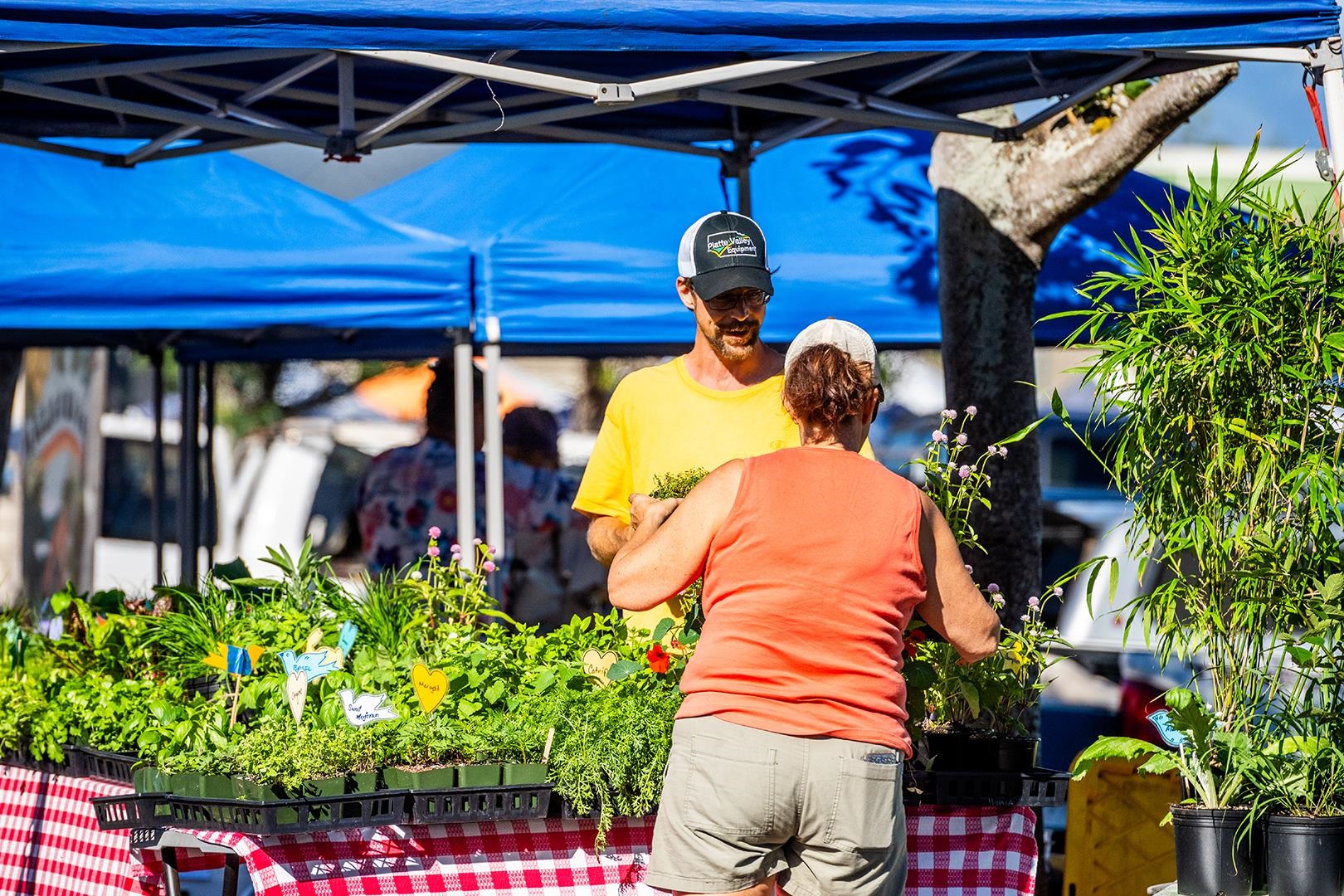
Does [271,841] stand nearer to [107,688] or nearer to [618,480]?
[107,688]

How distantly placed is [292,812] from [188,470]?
178 inches

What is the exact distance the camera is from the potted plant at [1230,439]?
271cm

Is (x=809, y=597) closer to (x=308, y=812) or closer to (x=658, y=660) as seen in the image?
(x=658, y=660)

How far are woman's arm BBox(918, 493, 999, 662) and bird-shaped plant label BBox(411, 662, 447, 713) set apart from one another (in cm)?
91

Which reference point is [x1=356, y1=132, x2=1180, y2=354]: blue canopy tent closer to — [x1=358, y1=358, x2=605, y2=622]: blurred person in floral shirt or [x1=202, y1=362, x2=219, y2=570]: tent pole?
[x1=358, y1=358, x2=605, y2=622]: blurred person in floral shirt

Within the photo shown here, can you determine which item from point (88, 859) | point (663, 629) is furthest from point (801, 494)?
point (88, 859)

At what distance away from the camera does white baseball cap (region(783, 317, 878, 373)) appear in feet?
7.94

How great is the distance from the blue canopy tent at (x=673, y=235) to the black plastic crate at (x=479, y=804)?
2.38m

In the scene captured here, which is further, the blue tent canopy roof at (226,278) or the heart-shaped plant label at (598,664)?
the blue tent canopy roof at (226,278)

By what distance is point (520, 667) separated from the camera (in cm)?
302

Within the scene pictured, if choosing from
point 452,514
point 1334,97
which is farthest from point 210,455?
point 1334,97

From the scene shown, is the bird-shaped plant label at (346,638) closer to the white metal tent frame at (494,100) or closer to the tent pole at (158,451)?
the white metal tent frame at (494,100)

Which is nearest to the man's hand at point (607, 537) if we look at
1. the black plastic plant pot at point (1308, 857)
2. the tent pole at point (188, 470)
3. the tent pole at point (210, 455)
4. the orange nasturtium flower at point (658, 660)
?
the orange nasturtium flower at point (658, 660)

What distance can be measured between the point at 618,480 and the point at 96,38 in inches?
51.2
